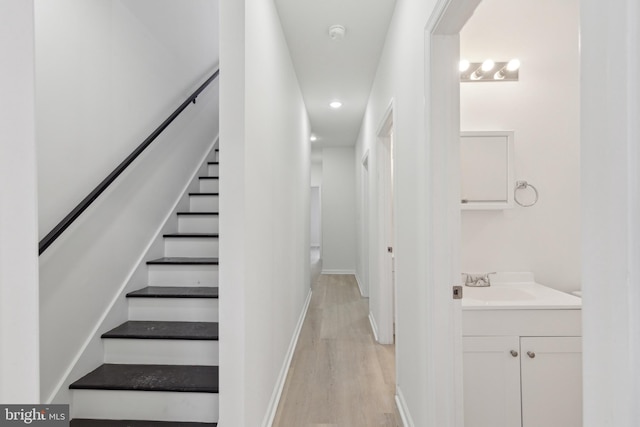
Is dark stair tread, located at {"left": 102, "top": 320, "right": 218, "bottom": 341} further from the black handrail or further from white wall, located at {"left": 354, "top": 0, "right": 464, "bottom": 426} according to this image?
white wall, located at {"left": 354, "top": 0, "right": 464, "bottom": 426}

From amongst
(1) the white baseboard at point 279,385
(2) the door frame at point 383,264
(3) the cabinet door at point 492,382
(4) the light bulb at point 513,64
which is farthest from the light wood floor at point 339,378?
(4) the light bulb at point 513,64

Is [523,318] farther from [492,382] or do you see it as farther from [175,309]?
[175,309]

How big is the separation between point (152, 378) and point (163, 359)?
176 millimetres

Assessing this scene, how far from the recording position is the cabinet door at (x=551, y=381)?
1.57 meters

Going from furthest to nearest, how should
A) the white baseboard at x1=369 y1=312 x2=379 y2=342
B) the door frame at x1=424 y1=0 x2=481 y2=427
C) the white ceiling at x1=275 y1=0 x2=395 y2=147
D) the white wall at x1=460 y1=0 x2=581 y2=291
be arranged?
the white baseboard at x1=369 y1=312 x2=379 y2=342 < the white ceiling at x1=275 y1=0 x2=395 y2=147 < the white wall at x1=460 y1=0 x2=581 y2=291 < the door frame at x1=424 y1=0 x2=481 y2=427

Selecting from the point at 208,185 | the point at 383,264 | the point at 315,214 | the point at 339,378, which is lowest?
the point at 339,378

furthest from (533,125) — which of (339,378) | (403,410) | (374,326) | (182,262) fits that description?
(182,262)

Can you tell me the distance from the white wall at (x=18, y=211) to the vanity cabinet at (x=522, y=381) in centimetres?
172

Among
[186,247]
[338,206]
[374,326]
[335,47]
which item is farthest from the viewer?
[338,206]

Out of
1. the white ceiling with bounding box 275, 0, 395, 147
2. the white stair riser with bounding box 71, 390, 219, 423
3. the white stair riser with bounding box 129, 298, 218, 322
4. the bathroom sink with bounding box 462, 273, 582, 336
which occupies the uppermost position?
the white ceiling with bounding box 275, 0, 395, 147

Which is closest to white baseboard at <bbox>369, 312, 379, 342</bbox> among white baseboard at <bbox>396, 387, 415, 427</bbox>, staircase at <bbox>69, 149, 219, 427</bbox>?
white baseboard at <bbox>396, 387, 415, 427</bbox>

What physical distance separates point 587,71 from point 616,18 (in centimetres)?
9

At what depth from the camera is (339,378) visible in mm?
2455

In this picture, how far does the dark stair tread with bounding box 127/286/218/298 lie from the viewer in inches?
80.0
